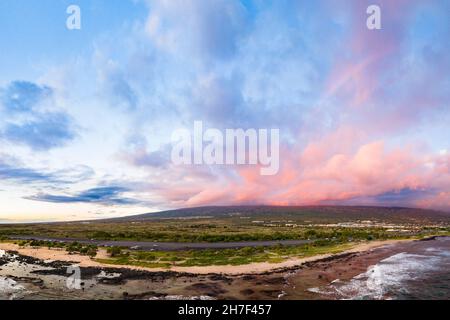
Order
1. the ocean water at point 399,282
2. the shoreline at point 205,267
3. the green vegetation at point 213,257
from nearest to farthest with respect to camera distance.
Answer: the ocean water at point 399,282, the shoreline at point 205,267, the green vegetation at point 213,257

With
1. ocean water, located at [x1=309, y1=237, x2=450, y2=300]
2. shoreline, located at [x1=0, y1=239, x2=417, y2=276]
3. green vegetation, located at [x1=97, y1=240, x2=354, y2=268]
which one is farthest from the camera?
green vegetation, located at [x1=97, y1=240, x2=354, y2=268]

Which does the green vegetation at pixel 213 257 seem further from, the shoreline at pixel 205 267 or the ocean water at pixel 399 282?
the ocean water at pixel 399 282

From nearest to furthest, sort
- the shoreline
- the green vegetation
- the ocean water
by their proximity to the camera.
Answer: the ocean water → the shoreline → the green vegetation

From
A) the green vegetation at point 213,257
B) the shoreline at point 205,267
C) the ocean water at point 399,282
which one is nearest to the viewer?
the ocean water at point 399,282

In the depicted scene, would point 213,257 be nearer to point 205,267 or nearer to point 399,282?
point 205,267

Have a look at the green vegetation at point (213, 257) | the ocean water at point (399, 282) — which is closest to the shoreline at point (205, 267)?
the green vegetation at point (213, 257)

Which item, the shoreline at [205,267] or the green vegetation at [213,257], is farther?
the green vegetation at [213,257]

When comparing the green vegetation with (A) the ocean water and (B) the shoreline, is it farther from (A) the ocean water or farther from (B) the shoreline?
(A) the ocean water

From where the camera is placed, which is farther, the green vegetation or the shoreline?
the green vegetation

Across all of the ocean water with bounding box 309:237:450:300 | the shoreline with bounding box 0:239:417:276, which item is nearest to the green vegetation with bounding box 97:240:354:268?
the shoreline with bounding box 0:239:417:276
